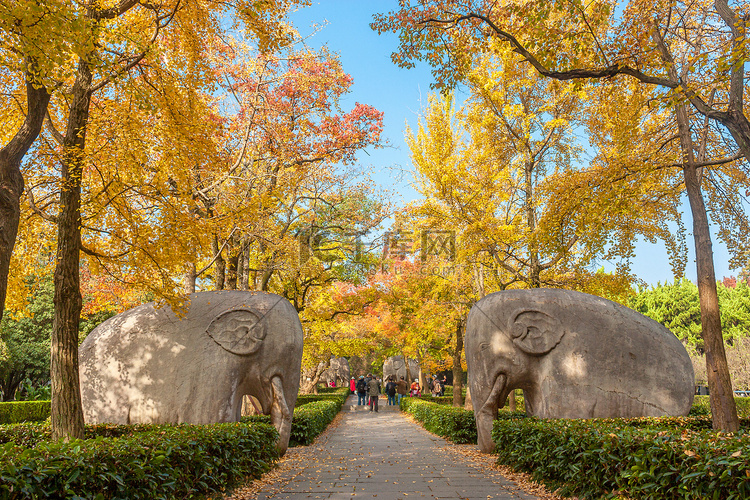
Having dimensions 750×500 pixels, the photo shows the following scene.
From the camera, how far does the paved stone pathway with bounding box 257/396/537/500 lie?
582 centimetres

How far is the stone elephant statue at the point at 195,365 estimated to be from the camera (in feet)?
26.4

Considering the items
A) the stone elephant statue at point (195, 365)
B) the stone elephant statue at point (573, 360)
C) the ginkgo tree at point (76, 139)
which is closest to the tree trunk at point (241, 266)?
the stone elephant statue at point (195, 365)

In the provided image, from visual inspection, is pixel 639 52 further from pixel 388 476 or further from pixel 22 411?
pixel 22 411

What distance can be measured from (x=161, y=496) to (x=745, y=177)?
10665 mm

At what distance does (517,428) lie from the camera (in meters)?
7.40

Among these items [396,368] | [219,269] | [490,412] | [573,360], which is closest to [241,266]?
[219,269]

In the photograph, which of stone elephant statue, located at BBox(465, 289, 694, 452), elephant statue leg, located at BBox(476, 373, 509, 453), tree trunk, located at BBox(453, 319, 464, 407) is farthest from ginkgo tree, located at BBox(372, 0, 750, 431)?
tree trunk, located at BBox(453, 319, 464, 407)

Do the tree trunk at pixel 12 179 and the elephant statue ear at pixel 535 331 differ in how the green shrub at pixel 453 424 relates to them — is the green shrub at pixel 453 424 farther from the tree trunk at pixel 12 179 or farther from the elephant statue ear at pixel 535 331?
the tree trunk at pixel 12 179

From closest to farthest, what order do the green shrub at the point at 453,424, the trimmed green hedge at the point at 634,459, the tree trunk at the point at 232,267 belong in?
the trimmed green hedge at the point at 634,459, the green shrub at the point at 453,424, the tree trunk at the point at 232,267

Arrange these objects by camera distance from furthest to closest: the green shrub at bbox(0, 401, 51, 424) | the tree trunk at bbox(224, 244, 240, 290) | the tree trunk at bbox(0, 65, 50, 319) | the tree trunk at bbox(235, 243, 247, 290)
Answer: the green shrub at bbox(0, 401, 51, 424) < the tree trunk at bbox(235, 243, 247, 290) < the tree trunk at bbox(224, 244, 240, 290) < the tree trunk at bbox(0, 65, 50, 319)

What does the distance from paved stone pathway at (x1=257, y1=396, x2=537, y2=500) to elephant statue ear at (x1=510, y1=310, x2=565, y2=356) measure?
2.19 m

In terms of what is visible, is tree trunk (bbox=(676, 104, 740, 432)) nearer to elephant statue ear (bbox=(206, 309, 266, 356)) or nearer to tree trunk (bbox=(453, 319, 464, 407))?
elephant statue ear (bbox=(206, 309, 266, 356))

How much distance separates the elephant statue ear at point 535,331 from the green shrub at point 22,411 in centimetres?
1657

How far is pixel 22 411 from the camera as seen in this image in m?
16.3
